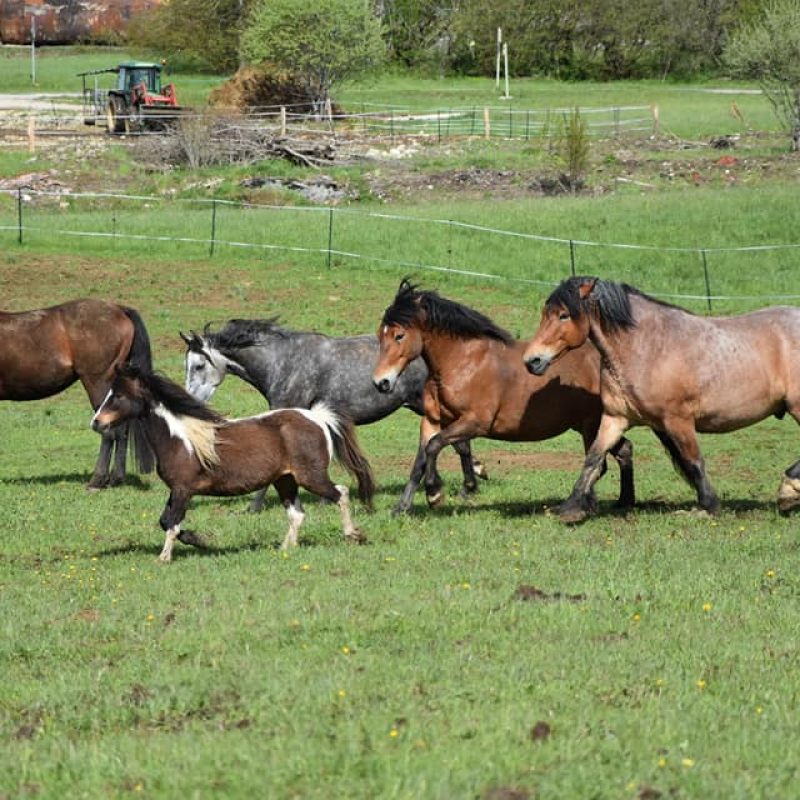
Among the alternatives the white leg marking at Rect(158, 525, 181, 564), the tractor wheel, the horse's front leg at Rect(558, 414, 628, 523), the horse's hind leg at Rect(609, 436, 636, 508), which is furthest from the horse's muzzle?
the tractor wheel

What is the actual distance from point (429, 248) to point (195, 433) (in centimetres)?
2042

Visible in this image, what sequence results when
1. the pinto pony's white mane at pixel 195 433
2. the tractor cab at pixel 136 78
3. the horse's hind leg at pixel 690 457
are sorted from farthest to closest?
1. the tractor cab at pixel 136 78
2. the horse's hind leg at pixel 690 457
3. the pinto pony's white mane at pixel 195 433

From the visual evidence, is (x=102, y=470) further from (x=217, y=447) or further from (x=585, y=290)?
(x=585, y=290)

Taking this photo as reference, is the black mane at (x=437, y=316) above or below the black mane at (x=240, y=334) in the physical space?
above

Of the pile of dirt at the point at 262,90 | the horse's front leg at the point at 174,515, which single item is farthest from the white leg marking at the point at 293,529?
the pile of dirt at the point at 262,90

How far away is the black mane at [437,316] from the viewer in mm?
12805

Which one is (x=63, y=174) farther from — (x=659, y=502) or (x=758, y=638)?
(x=758, y=638)

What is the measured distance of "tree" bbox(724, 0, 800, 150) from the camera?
51.1 metres

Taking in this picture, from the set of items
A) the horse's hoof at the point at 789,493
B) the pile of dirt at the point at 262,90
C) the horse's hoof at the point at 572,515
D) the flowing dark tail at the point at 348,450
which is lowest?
the horse's hoof at the point at 572,515

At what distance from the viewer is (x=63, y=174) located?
143 ft

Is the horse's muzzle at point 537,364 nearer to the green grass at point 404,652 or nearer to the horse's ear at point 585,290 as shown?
the horse's ear at point 585,290

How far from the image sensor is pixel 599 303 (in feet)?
39.8

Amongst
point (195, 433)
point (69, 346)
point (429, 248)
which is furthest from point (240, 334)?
point (429, 248)

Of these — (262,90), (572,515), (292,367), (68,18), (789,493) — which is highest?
(68,18)
